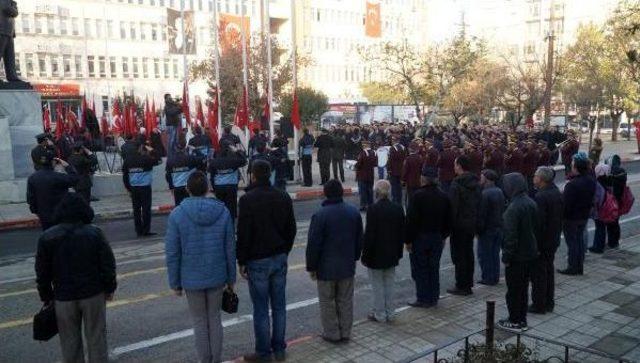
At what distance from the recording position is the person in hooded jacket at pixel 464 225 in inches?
306

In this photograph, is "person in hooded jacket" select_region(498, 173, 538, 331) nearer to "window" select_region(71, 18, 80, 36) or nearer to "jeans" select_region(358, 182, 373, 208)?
"jeans" select_region(358, 182, 373, 208)

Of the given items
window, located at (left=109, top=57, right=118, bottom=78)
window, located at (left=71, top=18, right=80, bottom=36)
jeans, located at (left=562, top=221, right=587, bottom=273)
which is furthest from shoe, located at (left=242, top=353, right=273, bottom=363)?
window, located at (left=109, top=57, right=118, bottom=78)

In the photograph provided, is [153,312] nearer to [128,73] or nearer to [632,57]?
[632,57]

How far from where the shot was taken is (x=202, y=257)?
5.11 metres

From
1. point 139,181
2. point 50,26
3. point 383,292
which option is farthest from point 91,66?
point 383,292

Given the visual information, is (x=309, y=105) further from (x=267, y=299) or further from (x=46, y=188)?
(x=267, y=299)

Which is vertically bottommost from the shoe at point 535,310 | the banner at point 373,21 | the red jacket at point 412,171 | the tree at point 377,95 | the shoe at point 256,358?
the shoe at point 535,310

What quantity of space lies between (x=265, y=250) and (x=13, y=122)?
42.1 feet

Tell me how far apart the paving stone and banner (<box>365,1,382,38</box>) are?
7027cm

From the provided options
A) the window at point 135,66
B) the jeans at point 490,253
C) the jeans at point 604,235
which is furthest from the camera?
the window at point 135,66

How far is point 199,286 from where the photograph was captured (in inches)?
201

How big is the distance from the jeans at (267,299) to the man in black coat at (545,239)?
10.8ft

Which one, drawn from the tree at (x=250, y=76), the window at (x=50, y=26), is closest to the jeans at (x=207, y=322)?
the tree at (x=250, y=76)

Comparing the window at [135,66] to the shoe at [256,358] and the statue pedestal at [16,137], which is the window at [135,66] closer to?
the statue pedestal at [16,137]
